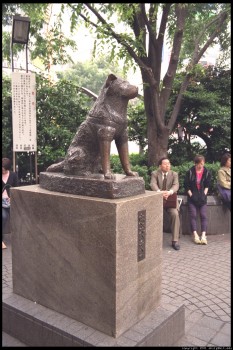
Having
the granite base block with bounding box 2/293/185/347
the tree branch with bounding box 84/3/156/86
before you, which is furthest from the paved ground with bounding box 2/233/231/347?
the tree branch with bounding box 84/3/156/86

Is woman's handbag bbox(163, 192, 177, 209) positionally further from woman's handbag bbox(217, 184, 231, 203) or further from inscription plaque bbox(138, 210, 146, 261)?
inscription plaque bbox(138, 210, 146, 261)

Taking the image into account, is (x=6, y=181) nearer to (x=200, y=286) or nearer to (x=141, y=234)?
(x=200, y=286)

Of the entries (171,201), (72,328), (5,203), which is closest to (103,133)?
(72,328)

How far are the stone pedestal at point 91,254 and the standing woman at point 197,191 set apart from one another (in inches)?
138

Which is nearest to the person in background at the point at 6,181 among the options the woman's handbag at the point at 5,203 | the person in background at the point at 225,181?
the woman's handbag at the point at 5,203

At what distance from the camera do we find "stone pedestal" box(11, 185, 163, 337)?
9.00ft

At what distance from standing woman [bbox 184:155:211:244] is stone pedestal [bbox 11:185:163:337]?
3510 mm

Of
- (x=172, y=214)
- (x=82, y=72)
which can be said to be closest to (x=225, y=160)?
(x=172, y=214)

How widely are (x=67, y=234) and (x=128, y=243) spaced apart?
1.84 feet

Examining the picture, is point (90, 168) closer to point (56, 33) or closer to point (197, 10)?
point (56, 33)

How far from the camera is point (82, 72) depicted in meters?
40.8

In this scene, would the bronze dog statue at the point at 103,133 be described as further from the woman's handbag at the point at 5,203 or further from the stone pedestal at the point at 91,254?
the woman's handbag at the point at 5,203

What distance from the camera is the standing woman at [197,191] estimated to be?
6.62 meters

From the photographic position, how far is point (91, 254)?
2838 mm
